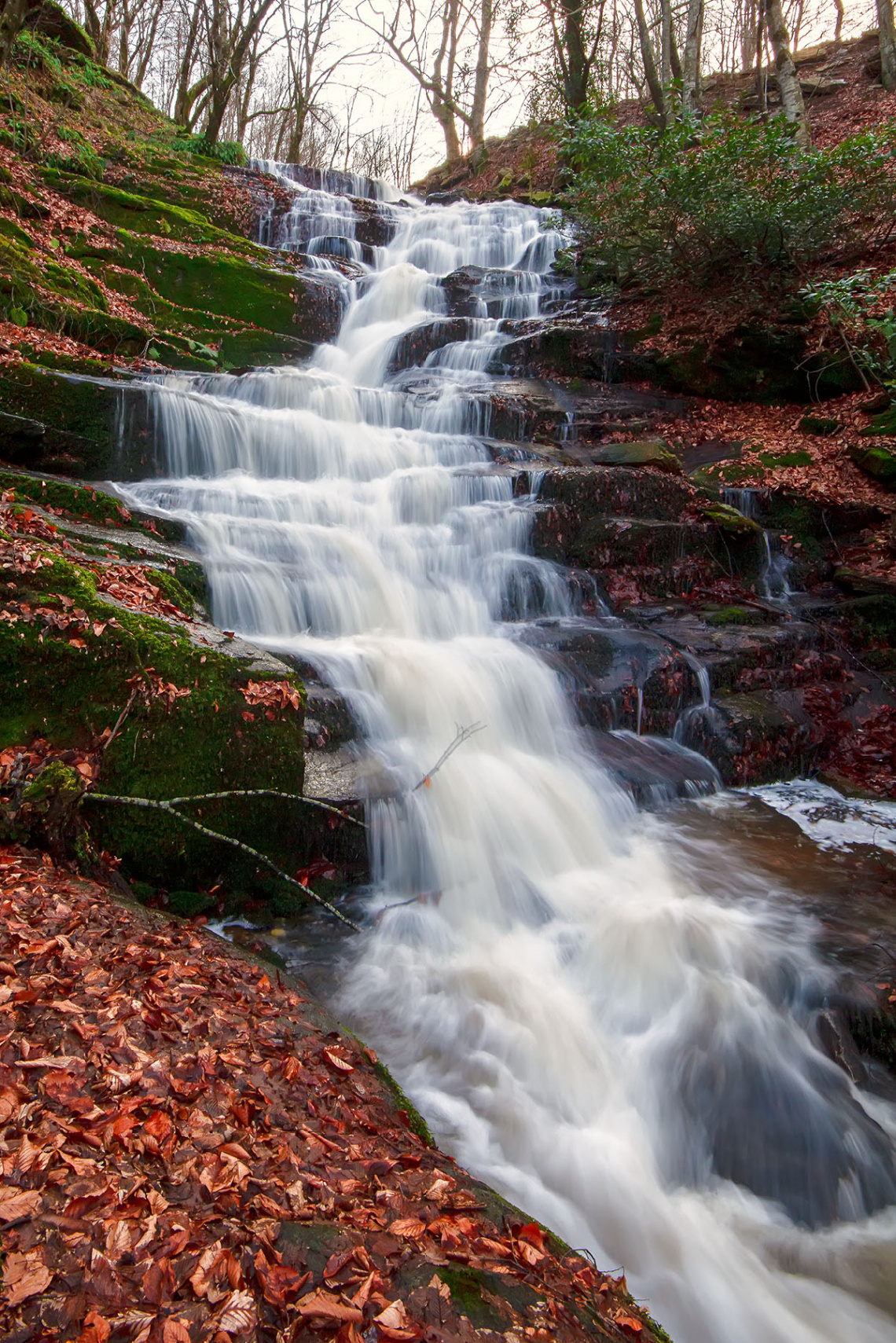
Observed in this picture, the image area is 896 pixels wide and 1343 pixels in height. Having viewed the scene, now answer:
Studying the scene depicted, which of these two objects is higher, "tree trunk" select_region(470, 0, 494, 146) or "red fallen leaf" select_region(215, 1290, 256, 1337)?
"tree trunk" select_region(470, 0, 494, 146)

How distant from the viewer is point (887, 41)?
17422 mm

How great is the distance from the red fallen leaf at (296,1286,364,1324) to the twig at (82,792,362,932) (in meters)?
2.53

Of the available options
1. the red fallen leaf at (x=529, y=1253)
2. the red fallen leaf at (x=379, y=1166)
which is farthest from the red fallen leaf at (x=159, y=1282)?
the red fallen leaf at (x=529, y=1253)

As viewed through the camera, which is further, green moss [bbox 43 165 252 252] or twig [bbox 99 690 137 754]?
green moss [bbox 43 165 252 252]

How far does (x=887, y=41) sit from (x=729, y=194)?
39.2ft

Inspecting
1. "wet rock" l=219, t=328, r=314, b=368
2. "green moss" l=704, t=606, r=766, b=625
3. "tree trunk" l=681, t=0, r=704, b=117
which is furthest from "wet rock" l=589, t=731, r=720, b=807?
"tree trunk" l=681, t=0, r=704, b=117

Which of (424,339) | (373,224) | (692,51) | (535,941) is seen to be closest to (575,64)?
(692,51)

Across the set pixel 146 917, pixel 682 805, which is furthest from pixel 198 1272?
pixel 682 805

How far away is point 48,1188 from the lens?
1.65 m

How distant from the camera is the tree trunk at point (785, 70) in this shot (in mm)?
13206

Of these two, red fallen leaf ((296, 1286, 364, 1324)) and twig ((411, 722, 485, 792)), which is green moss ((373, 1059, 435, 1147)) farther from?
twig ((411, 722, 485, 792))

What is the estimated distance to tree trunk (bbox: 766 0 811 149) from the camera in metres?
13.2

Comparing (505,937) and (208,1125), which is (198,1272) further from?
(505,937)

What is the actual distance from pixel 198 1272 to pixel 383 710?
442cm
